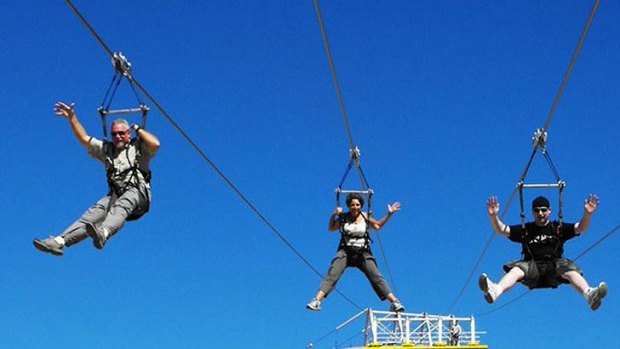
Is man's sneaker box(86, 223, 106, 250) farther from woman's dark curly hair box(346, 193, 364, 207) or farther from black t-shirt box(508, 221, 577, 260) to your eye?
black t-shirt box(508, 221, 577, 260)

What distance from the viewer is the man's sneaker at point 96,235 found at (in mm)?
10914

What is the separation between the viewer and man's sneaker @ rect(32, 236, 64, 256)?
10.6 m

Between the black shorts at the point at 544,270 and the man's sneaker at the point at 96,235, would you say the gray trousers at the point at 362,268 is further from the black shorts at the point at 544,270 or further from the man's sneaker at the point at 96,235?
the man's sneaker at the point at 96,235

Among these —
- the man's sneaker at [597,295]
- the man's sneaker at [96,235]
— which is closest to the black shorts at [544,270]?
the man's sneaker at [597,295]

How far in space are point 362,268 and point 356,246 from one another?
42 centimetres

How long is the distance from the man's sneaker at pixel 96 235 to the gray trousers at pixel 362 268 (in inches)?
203

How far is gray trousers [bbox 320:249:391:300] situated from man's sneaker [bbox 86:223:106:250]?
516 cm

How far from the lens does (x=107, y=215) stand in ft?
37.4

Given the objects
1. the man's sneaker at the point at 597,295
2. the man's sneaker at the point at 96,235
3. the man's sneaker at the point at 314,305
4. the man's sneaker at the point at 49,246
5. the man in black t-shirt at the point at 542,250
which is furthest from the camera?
the man's sneaker at the point at 314,305

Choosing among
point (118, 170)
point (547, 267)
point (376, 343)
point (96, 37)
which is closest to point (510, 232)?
point (547, 267)

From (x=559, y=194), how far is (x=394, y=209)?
113 inches

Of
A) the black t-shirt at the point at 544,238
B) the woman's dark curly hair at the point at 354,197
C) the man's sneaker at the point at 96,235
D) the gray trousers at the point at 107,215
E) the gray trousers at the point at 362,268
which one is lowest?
the man's sneaker at the point at 96,235

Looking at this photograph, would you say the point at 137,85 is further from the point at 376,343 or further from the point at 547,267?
the point at 376,343

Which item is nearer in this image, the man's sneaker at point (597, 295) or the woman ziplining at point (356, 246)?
the man's sneaker at point (597, 295)
